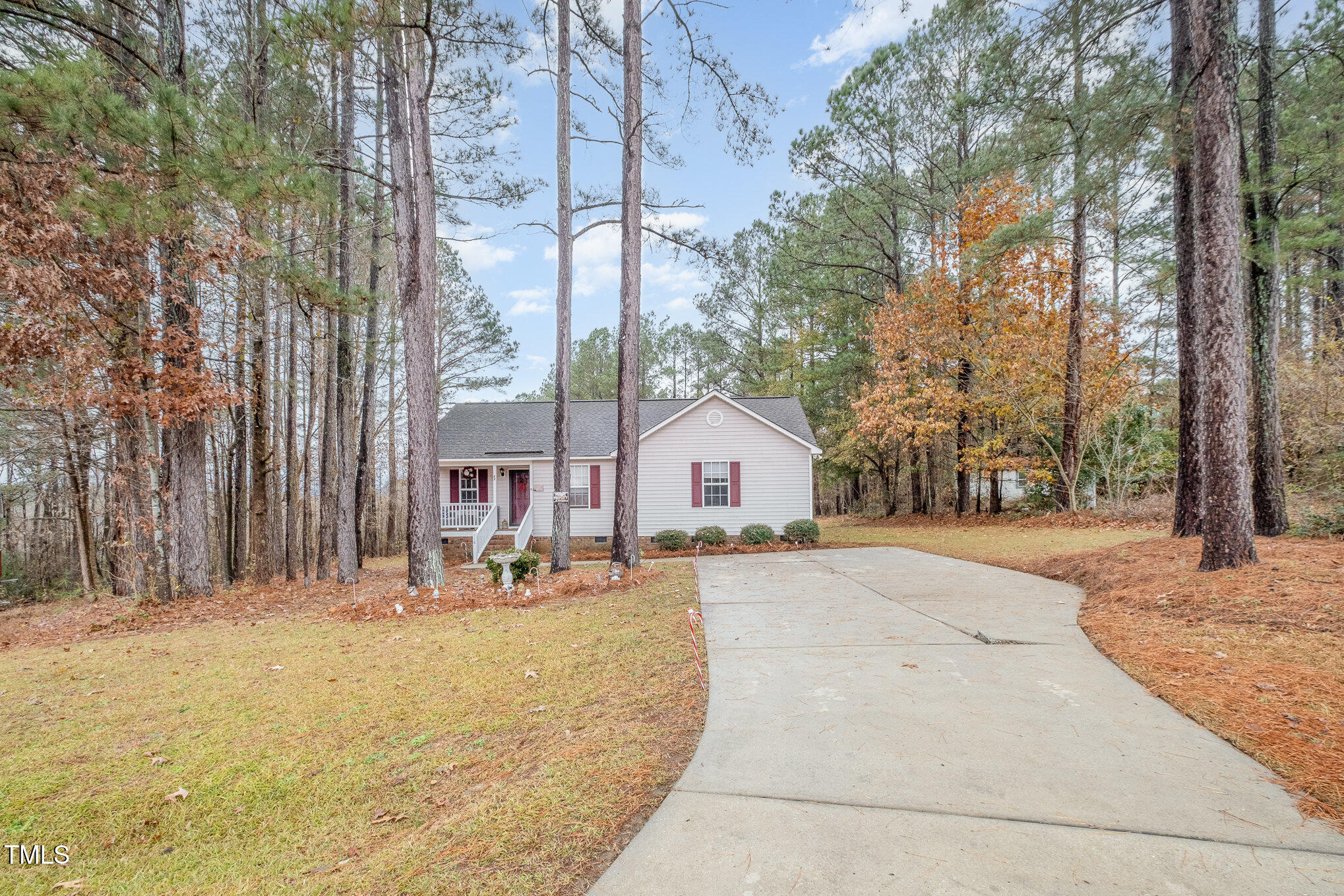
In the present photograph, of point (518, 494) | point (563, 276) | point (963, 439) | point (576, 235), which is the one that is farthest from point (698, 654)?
point (963, 439)

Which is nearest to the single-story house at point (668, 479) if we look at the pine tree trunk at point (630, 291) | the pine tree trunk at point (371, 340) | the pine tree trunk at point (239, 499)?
the pine tree trunk at point (371, 340)

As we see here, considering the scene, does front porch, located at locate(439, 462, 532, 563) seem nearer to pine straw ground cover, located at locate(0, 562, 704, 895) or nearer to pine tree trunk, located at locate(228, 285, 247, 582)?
pine tree trunk, located at locate(228, 285, 247, 582)

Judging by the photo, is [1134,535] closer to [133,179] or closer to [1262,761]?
[1262,761]

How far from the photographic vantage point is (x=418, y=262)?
28.2 ft

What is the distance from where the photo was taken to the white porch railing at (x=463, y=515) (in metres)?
16.8

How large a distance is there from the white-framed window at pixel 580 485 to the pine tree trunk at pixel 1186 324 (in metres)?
13.6

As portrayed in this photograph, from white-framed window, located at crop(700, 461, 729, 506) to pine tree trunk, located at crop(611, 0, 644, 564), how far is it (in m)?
6.64

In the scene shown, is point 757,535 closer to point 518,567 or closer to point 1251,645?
point 518,567

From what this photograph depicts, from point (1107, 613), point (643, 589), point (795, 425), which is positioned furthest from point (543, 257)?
point (1107, 613)

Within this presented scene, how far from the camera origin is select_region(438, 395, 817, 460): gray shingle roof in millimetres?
17219

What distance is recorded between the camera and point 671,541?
49.3ft

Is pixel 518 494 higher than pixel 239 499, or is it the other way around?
pixel 239 499

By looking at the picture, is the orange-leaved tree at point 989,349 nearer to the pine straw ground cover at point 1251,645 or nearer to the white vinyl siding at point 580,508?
the white vinyl siding at point 580,508

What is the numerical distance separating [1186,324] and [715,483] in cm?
1079
